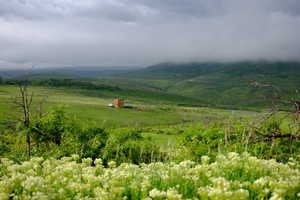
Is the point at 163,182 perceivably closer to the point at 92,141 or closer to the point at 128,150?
the point at 92,141

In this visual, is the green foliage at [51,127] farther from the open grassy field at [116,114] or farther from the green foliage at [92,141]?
the open grassy field at [116,114]

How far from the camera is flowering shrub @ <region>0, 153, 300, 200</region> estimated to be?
3.18 meters

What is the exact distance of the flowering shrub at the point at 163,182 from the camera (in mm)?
3184

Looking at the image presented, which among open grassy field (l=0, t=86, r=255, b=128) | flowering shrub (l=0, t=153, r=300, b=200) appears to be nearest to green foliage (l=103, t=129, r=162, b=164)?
open grassy field (l=0, t=86, r=255, b=128)

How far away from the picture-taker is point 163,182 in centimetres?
380

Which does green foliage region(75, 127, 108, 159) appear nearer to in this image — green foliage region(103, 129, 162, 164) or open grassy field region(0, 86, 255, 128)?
green foliage region(103, 129, 162, 164)

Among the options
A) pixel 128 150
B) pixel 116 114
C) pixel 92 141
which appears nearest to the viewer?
pixel 92 141

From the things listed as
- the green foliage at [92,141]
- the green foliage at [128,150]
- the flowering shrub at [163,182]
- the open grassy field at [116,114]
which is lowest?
the open grassy field at [116,114]

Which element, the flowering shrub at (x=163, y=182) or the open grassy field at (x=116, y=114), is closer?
the flowering shrub at (x=163, y=182)

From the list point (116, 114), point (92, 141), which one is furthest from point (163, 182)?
point (116, 114)

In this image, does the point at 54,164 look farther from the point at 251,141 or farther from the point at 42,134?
the point at 42,134

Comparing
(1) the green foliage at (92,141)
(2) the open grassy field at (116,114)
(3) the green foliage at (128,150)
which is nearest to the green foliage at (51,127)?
(1) the green foliage at (92,141)

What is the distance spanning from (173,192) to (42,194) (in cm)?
145

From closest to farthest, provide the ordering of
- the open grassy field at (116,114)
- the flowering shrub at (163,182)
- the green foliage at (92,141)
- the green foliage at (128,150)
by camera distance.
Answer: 1. the flowering shrub at (163,182)
2. the green foliage at (92,141)
3. the green foliage at (128,150)
4. the open grassy field at (116,114)
